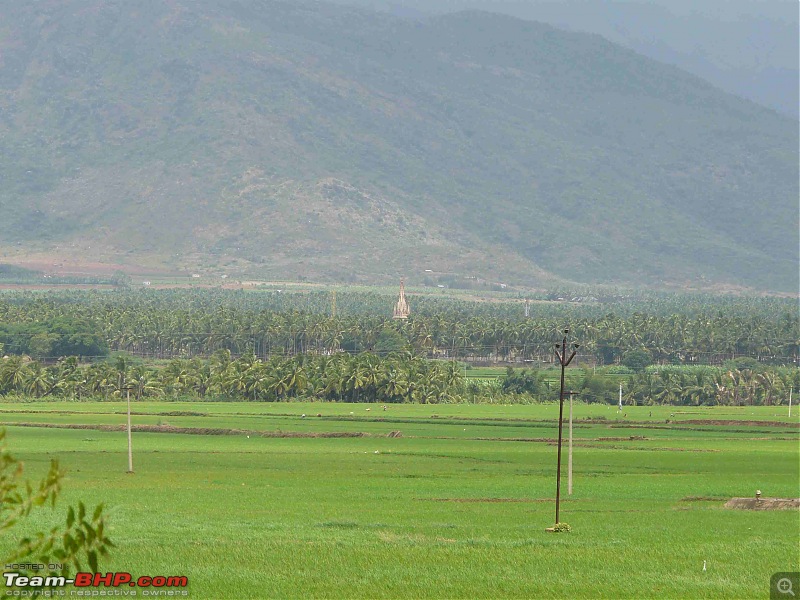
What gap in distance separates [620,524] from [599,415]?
6698cm

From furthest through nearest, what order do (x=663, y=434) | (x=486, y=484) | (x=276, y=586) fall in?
(x=663, y=434) → (x=486, y=484) → (x=276, y=586)

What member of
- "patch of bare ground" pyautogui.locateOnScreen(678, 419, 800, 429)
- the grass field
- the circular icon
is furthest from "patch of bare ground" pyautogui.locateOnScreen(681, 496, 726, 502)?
"patch of bare ground" pyautogui.locateOnScreen(678, 419, 800, 429)

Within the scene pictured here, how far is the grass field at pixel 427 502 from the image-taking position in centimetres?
3466

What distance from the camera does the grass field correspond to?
34.7 m

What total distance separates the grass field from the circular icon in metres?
0.46

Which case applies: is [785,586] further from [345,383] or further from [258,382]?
[258,382]

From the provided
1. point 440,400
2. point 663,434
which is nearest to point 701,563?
point 663,434

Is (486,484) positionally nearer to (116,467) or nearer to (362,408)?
(116,467)

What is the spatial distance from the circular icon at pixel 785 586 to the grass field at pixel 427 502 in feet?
1.52

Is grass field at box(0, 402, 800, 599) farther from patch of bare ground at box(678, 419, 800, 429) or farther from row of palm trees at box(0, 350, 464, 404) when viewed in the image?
row of palm trees at box(0, 350, 464, 404)

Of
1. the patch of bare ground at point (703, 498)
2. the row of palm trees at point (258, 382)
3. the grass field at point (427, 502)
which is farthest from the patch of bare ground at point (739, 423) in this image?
the patch of bare ground at point (703, 498)

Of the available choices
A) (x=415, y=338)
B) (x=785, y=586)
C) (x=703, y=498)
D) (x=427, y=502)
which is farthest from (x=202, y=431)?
(x=415, y=338)

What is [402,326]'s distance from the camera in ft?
603

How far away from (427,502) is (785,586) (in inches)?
834
